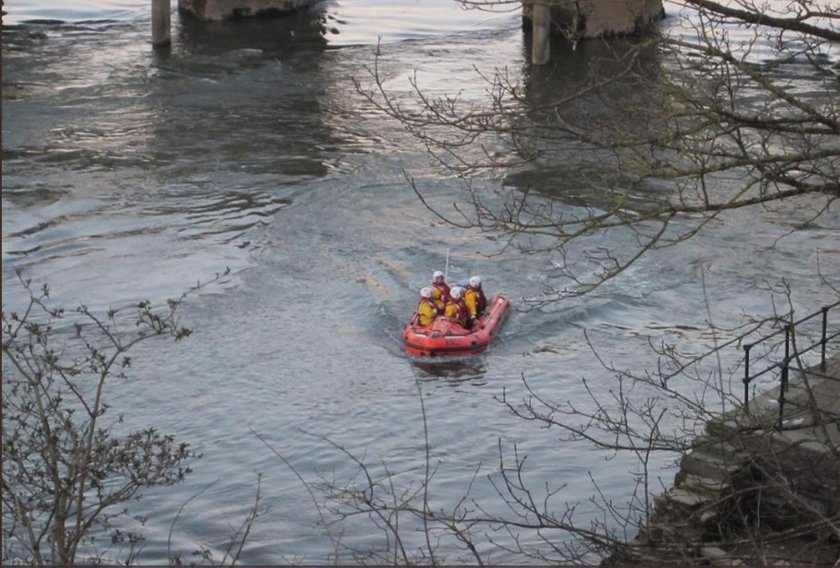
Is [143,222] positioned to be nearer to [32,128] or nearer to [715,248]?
[32,128]

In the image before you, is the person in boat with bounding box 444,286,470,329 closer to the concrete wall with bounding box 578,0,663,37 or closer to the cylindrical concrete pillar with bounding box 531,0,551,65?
the cylindrical concrete pillar with bounding box 531,0,551,65

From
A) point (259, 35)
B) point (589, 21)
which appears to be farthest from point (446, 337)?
point (259, 35)

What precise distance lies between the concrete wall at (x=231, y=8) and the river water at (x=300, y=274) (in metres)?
5.25

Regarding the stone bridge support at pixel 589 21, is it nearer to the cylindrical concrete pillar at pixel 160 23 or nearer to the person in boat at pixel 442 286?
the cylindrical concrete pillar at pixel 160 23

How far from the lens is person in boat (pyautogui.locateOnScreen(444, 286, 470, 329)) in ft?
67.1

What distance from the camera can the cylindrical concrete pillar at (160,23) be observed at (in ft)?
133

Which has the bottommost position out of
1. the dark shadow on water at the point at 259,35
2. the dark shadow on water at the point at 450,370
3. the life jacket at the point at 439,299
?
the dark shadow on water at the point at 450,370

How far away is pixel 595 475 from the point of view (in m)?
15.9

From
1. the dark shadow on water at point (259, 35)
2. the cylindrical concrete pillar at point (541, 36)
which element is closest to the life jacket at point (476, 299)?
the cylindrical concrete pillar at point (541, 36)

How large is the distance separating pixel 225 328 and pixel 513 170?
10916 millimetres

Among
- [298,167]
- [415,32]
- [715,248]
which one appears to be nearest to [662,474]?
[715,248]

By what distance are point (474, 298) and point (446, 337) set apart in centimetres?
121

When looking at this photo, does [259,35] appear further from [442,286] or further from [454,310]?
[454,310]

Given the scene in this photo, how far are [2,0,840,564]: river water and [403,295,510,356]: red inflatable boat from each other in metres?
0.21
